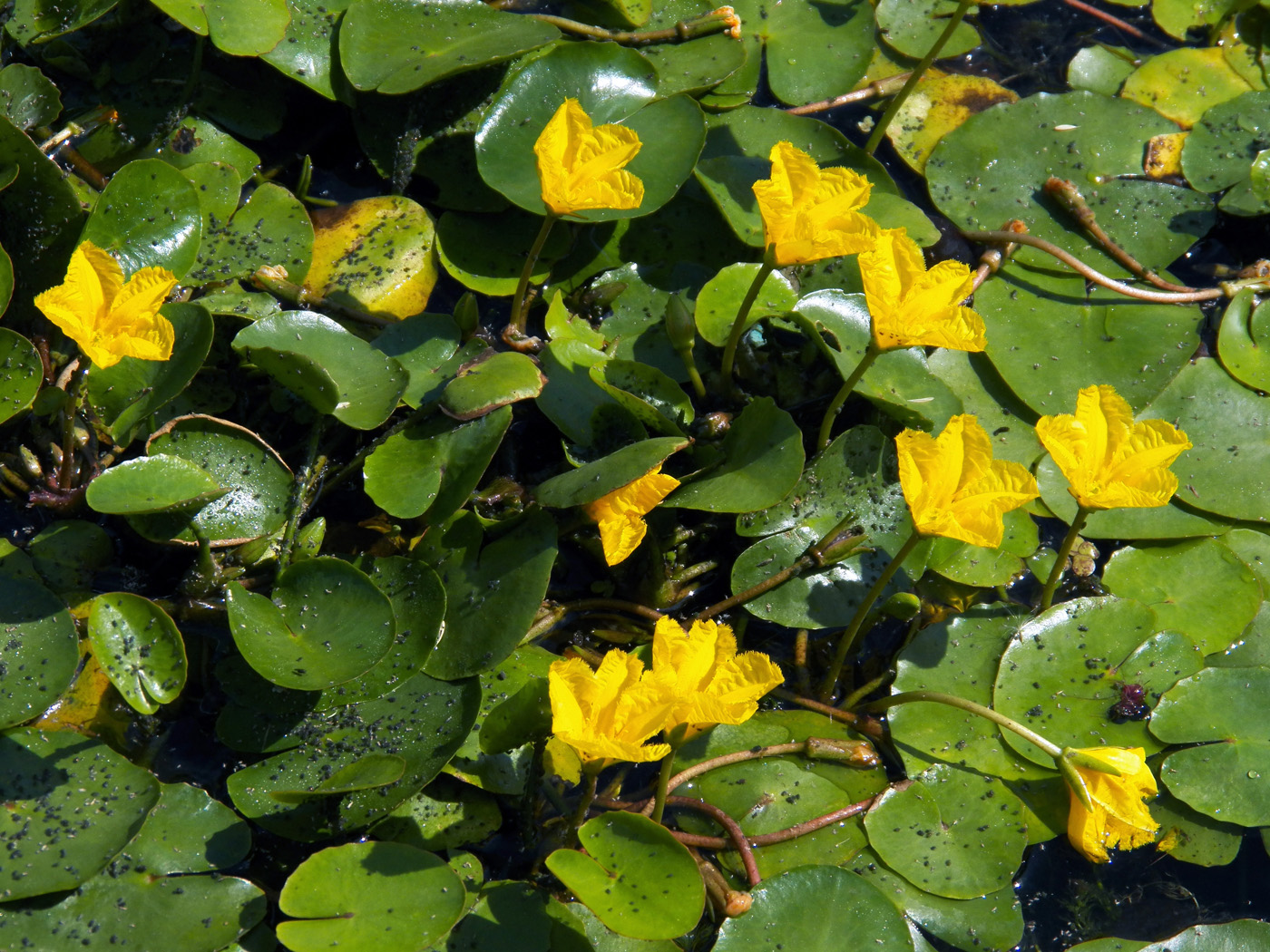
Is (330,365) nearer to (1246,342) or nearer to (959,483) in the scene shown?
(959,483)

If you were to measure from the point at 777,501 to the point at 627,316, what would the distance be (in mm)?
719

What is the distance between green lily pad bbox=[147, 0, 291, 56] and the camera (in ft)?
7.34

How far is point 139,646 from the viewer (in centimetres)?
180

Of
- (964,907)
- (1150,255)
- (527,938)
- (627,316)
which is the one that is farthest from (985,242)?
(527,938)

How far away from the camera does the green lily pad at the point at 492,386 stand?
1.94m

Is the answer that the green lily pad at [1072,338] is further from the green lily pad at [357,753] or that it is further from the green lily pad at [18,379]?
the green lily pad at [18,379]

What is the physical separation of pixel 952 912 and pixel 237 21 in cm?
255

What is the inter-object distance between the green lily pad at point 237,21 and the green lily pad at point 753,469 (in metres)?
1.47

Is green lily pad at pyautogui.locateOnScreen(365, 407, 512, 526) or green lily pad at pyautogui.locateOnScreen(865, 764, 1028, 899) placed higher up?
green lily pad at pyautogui.locateOnScreen(365, 407, 512, 526)

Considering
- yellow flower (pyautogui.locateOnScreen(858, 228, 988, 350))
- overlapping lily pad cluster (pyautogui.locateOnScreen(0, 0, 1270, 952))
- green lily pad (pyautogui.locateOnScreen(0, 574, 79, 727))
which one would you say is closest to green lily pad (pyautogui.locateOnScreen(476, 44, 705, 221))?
overlapping lily pad cluster (pyautogui.locateOnScreen(0, 0, 1270, 952))

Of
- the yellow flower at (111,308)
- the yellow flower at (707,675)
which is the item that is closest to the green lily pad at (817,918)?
the yellow flower at (707,675)

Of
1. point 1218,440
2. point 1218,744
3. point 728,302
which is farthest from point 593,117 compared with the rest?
point 1218,744

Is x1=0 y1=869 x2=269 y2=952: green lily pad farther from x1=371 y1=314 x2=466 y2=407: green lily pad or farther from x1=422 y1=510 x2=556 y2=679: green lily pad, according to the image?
x1=371 y1=314 x2=466 y2=407: green lily pad

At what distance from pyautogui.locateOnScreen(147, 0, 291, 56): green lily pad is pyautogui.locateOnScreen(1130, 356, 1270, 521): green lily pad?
2.38 meters
